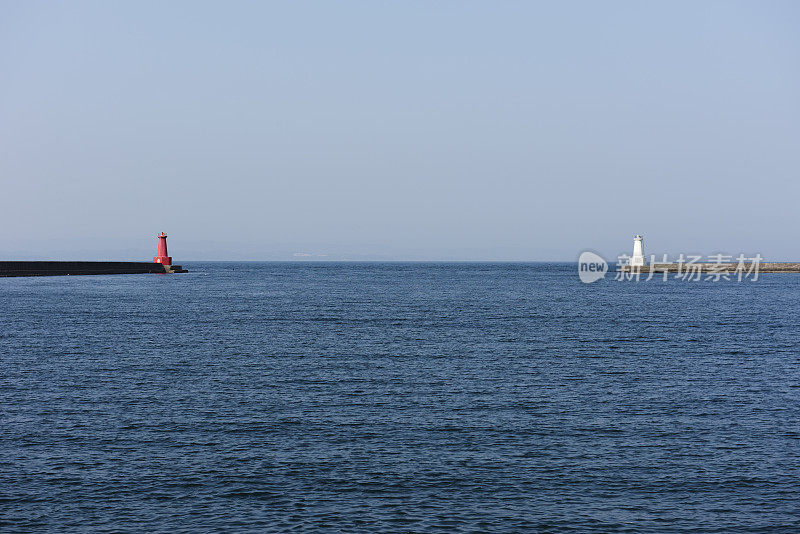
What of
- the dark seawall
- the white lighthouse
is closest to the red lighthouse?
the dark seawall

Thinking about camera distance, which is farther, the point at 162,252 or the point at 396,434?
the point at 162,252

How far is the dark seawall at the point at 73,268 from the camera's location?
147 meters

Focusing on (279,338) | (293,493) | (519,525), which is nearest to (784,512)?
(519,525)

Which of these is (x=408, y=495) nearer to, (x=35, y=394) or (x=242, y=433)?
(x=242, y=433)

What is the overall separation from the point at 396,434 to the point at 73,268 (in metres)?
159

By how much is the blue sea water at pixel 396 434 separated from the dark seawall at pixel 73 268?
362 feet

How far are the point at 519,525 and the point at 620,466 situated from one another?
17.0 ft

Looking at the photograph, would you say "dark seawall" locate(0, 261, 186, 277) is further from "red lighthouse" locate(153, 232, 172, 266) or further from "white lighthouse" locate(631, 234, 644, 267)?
"white lighthouse" locate(631, 234, 644, 267)

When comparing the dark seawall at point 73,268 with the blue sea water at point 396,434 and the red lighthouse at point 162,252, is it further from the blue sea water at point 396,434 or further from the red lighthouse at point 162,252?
the blue sea water at point 396,434

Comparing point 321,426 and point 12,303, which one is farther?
point 12,303

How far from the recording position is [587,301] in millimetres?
96625

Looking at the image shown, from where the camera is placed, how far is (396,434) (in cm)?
2380

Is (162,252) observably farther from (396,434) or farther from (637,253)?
(396,434)

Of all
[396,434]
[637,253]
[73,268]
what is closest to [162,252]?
[73,268]
